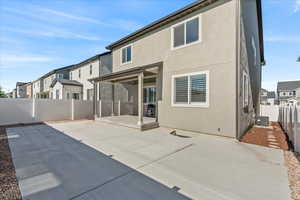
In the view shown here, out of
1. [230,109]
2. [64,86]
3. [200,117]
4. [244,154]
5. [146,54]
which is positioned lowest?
[244,154]

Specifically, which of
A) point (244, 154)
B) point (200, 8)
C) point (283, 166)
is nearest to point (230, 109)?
point (244, 154)

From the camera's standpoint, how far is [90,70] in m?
17.7

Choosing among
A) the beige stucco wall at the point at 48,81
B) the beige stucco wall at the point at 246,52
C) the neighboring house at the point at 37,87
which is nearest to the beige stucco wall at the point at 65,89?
the beige stucco wall at the point at 48,81

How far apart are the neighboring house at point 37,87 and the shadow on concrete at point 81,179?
31.9 meters

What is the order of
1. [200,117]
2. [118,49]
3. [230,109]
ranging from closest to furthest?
[230,109] < [200,117] < [118,49]

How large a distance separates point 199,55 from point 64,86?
1655cm

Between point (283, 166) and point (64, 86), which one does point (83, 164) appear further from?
point (64, 86)

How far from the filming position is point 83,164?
3.53 metres

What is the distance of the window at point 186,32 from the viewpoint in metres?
7.16

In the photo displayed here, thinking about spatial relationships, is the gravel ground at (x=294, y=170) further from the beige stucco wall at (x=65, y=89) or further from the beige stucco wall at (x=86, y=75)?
the beige stucco wall at (x=65, y=89)

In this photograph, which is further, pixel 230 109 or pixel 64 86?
pixel 64 86

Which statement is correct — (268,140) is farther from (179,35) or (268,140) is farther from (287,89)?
(287,89)

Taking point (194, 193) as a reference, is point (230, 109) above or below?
above

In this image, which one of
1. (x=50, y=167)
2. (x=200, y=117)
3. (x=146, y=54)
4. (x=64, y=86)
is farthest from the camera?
(x=64, y=86)
